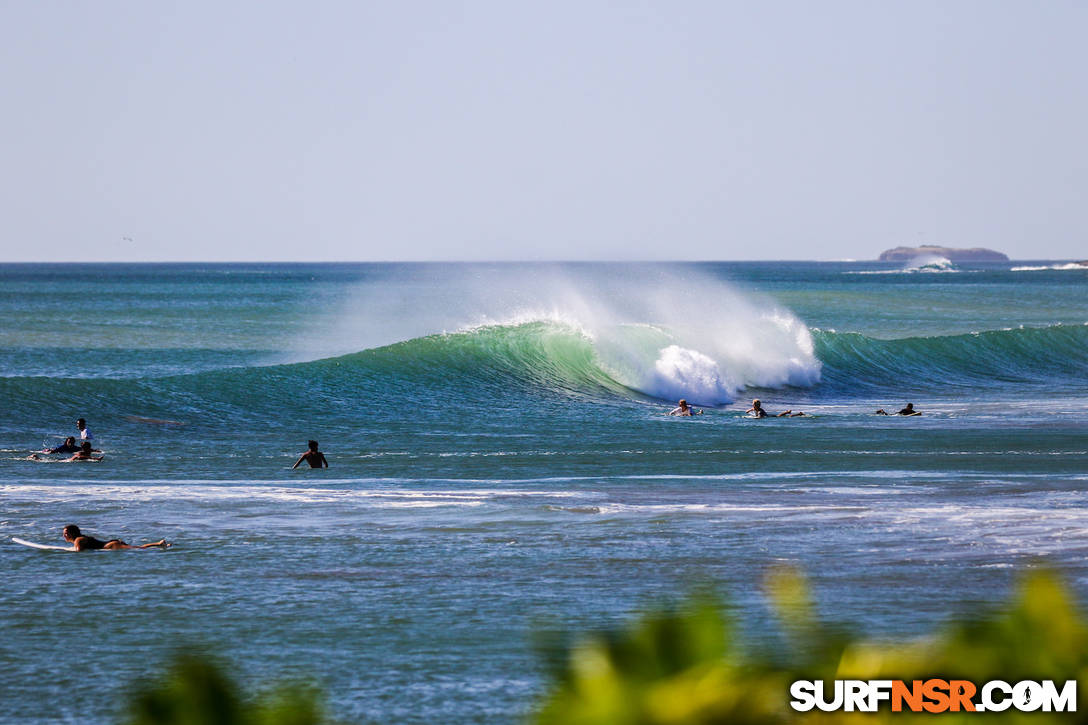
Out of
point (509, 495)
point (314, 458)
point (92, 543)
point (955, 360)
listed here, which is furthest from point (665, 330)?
point (92, 543)

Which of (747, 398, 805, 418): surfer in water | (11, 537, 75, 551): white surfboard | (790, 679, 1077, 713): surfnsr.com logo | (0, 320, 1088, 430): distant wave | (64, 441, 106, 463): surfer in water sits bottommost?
(11, 537, 75, 551): white surfboard

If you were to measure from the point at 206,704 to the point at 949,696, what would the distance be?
64cm

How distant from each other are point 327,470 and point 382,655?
12.4 meters

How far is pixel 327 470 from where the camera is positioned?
893 inches

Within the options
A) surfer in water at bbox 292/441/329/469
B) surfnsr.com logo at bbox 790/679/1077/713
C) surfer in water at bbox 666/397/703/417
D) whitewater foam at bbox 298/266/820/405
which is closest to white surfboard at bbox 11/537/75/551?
surfer in water at bbox 292/441/329/469

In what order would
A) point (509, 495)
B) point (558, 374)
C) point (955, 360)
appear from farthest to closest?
point (955, 360), point (558, 374), point (509, 495)

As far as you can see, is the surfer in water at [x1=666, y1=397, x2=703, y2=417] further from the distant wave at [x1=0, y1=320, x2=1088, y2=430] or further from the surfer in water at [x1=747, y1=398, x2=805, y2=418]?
the distant wave at [x1=0, y1=320, x2=1088, y2=430]

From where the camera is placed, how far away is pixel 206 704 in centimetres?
124

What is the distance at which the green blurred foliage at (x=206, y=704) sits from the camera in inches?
48.6

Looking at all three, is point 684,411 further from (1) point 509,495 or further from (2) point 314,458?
(1) point 509,495

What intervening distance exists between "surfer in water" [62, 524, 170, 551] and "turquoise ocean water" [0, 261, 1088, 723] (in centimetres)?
25

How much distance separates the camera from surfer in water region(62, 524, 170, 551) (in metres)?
14.8

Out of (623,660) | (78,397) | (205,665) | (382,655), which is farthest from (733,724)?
(78,397)

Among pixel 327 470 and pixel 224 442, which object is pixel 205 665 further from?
pixel 224 442
